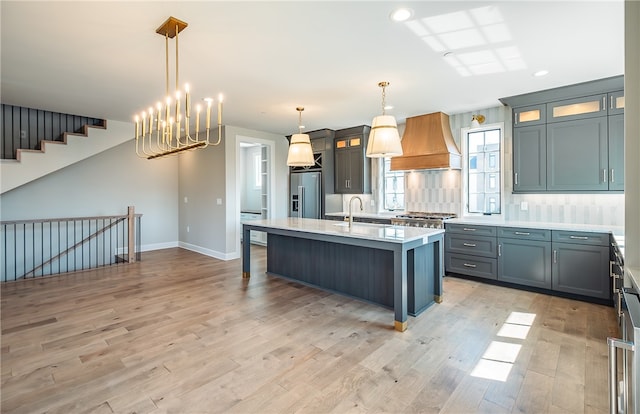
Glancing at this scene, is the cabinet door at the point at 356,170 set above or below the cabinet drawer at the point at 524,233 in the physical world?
above

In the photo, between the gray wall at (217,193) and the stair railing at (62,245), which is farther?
the gray wall at (217,193)

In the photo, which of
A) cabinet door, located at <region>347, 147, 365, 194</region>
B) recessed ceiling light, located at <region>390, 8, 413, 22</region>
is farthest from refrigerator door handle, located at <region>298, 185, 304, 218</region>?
recessed ceiling light, located at <region>390, 8, 413, 22</region>

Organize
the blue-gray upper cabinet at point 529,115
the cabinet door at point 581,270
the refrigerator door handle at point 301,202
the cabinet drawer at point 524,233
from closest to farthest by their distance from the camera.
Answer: the cabinet door at point 581,270
the cabinet drawer at point 524,233
the blue-gray upper cabinet at point 529,115
the refrigerator door handle at point 301,202

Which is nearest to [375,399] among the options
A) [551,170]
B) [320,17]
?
[320,17]

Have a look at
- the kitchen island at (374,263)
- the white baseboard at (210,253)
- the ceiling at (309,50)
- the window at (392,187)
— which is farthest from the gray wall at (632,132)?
the white baseboard at (210,253)

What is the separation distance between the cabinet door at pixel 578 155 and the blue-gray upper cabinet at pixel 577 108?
0.06 meters

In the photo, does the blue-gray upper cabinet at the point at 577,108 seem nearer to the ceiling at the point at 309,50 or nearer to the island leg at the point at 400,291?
the ceiling at the point at 309,50

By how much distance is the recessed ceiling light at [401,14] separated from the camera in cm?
230

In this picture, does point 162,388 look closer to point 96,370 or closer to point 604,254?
point 96,370

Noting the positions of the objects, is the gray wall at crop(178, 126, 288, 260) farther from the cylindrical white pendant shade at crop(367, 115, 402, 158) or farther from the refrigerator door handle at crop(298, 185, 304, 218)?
the cylindrical white pendant shade at crop(367, 115, 402, 158)

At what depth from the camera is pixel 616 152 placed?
3.69m

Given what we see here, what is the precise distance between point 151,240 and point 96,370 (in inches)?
209

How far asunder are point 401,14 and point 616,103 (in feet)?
10.3

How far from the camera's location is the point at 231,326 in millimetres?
3061
